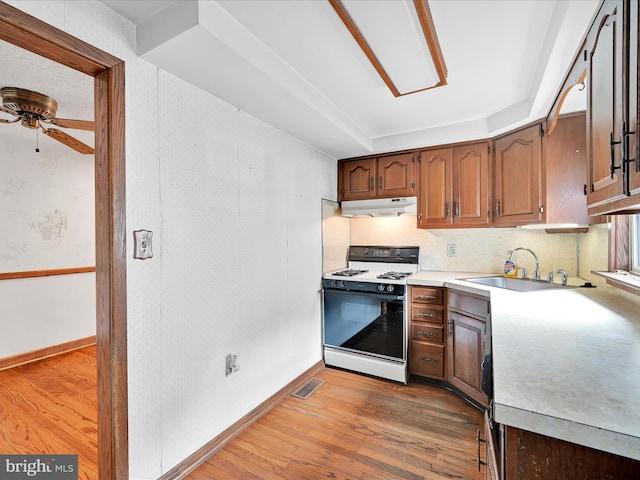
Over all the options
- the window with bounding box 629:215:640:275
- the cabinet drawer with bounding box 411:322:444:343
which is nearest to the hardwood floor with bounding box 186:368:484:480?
the cabinet drawer with bounding box 411:322:444:343

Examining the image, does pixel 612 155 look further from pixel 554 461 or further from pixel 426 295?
pixel 426 295

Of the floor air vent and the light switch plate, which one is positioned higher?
the light switch plate

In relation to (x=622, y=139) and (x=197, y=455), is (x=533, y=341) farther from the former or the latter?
(x=197, y=455)

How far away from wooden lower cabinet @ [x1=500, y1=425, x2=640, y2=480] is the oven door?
192 cm

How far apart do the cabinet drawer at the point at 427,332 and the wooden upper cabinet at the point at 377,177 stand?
1.29 m

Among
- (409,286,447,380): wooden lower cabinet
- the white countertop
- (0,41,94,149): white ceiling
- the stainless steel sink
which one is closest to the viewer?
the white countertop

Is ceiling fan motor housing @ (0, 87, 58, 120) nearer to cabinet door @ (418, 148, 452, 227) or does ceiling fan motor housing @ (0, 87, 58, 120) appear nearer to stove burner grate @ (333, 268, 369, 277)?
stove burner grate @ (333, 268, 369, 277)

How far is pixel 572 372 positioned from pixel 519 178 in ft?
6.69

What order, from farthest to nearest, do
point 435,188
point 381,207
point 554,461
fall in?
point 381,207
point 435,188
point 554,461

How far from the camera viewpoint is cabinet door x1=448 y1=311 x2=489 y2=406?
220 centimetres

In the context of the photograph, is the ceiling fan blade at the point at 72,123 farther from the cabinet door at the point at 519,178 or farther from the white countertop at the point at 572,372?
the cabinet door at the point at 519,178

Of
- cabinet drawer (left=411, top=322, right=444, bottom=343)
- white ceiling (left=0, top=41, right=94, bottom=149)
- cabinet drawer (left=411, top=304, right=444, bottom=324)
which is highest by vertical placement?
white ceiling (left=0, top=41, right=94, bottom=149)

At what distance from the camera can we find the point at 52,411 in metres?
2.15

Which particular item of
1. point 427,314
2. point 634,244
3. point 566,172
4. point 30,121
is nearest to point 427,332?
point 427,314
